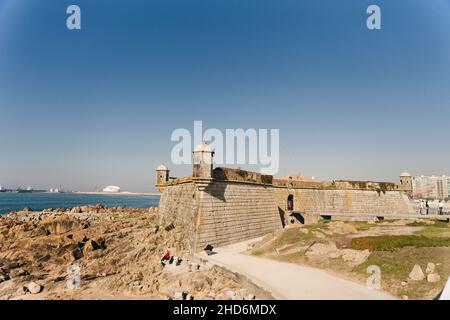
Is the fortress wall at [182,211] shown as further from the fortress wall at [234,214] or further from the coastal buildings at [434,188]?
the coastal buildings at [434,188]

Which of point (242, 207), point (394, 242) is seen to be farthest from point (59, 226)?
point (394, 242)

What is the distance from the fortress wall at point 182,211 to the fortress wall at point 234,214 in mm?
970

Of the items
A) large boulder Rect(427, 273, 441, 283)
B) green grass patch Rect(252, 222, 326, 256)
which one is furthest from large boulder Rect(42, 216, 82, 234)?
large boulder Rect(427, 273, 441, 283)

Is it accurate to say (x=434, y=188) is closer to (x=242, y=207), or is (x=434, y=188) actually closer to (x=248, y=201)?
(x=248, y=201)

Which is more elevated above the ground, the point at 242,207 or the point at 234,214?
the point at 242,207

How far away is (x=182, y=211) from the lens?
25.2 meters

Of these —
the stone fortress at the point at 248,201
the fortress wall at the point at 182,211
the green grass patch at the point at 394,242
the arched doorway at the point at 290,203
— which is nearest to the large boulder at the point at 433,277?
the green grass patch at the point at 394,242

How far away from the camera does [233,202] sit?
24.5m

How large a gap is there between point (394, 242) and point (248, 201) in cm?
1278

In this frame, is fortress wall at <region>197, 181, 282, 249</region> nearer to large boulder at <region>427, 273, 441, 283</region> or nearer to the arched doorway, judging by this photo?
the arched doorway

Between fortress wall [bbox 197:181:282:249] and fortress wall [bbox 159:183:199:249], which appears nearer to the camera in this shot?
fortress wall [bbox 197:181:282:249]

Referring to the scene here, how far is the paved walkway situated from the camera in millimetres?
11312

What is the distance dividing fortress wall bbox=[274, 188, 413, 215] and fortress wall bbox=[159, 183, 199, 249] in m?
14.3
